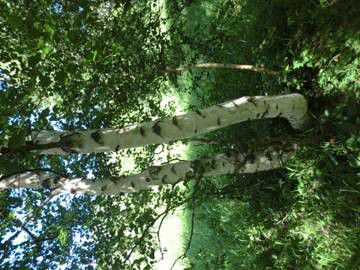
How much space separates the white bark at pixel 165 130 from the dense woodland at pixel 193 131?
1 centimetres

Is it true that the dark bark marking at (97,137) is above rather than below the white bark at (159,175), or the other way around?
below

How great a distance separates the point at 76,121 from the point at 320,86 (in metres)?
3.21

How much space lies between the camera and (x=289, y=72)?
485 centimetres

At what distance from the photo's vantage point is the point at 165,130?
3.56m

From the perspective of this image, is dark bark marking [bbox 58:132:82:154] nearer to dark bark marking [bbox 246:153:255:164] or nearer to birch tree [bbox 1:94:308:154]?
birch tree [bbox 1:94:308:154]

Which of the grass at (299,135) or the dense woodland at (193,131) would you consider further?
the grass at (299,135)

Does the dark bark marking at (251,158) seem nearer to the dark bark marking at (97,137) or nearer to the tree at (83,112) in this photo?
the tree at (83,112)

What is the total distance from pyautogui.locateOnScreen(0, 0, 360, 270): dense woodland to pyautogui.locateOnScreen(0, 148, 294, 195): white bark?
0.01 m

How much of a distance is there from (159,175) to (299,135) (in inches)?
61.3

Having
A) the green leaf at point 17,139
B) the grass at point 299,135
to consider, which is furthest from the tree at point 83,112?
the grass at point 299,135

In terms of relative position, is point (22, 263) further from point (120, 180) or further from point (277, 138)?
point (277, 138)

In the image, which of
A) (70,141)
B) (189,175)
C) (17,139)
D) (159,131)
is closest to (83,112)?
(189,175)

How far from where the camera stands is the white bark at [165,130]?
3.27 m

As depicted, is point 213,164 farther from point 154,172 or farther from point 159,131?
point 159,131
